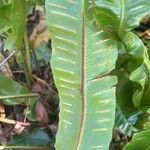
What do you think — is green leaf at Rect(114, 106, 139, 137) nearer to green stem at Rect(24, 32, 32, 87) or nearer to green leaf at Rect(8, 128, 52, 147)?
green leaf at Rect(8, 128, 52, 147)

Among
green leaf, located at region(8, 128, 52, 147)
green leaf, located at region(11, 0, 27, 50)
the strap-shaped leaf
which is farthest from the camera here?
green leaf, located at region(8, 128, 52, 147)

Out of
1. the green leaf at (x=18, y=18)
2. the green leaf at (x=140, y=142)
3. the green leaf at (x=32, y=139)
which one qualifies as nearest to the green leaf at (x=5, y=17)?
the green leaf at (x=18, y=18)

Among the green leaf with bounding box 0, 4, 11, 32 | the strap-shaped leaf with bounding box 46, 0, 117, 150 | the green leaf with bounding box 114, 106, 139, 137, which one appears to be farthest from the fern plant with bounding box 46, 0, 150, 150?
the green leaf with bounding box 0, 4, 11, 32

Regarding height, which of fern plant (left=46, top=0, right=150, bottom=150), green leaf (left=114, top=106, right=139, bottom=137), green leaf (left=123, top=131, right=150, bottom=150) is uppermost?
fern plant (left=46, top=0, right=150, bottom=150)

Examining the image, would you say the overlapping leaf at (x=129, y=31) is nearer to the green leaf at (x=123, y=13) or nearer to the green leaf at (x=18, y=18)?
the green leaf at (x=123, y=13)

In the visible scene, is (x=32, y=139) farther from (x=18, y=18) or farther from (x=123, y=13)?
(x=123, y=13)

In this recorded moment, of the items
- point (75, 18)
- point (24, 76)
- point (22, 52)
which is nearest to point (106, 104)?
point (75, 18)

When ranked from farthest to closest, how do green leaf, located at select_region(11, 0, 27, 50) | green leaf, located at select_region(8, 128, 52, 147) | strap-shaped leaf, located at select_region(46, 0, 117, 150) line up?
green leaf, located at select_region(8, 128, 52, 147), green leaf, located at select_region(11, 0, 27, 50), strap-shaped leaf, located at select_region(46, 0, 117, 150)

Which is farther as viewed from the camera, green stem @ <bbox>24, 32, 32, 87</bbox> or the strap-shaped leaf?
green stem @ <bbox>24, 32, 32, 87</bbox>
